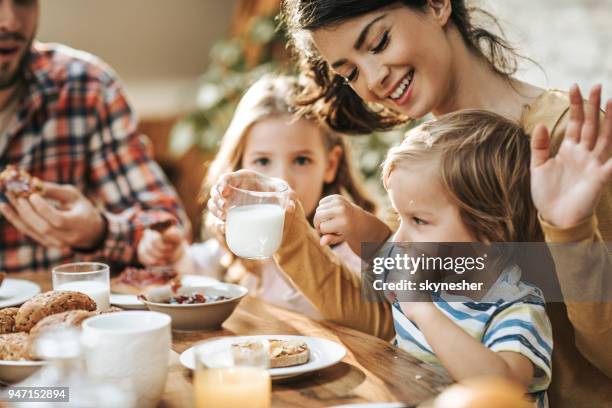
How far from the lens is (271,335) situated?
4.81 ft

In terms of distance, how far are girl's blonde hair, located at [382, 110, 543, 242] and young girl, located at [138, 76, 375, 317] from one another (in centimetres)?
73

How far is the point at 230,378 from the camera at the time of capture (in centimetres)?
101

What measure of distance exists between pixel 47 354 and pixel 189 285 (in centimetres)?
71

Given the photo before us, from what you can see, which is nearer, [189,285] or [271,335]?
[271,335]

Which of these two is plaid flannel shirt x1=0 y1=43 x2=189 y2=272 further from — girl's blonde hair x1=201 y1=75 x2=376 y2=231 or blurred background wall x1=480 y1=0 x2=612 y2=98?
blurred background wall x1=480 y1=0 x2=612 y2=98

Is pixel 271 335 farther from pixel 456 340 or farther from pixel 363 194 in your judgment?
pixel 363 194

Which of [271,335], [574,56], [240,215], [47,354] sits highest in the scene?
[574,56]

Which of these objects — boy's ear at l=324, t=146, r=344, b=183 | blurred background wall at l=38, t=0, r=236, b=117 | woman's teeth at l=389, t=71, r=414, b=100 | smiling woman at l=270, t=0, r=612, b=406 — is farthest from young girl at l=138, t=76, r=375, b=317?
blurred background wall at l=38, t=0, r=236, b=117

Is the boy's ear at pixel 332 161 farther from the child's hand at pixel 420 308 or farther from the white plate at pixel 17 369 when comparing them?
the white plate at pixel 17 369

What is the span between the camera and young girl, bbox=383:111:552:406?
1.32 m

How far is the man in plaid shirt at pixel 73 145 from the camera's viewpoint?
238cm

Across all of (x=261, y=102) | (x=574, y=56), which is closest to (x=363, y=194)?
(x=261, y=102)

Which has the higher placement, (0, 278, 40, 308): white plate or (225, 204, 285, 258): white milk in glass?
(225, 204, 285, 258): white milk in glass

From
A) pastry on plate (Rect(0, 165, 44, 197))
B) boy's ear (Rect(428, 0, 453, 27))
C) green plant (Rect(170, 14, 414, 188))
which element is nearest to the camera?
boy's ear (Rect(428, 0, 453, 27))
